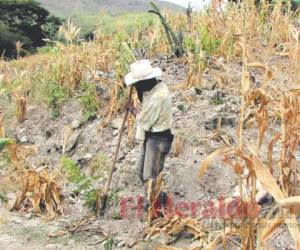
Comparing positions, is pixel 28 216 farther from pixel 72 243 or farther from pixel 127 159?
pixel 127 159

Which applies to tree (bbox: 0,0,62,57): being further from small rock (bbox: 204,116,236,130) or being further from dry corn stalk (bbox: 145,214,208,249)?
dry corn stalk (bbox: 145,214,208,249)

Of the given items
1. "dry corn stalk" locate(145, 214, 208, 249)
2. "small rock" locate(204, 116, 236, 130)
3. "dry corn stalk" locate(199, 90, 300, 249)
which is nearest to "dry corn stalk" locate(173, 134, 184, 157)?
"small rock" locate(204, 116, 236, 130)

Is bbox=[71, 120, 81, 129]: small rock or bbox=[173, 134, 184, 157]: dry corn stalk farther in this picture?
bbox=[71, 120, 81, 129]: small rock

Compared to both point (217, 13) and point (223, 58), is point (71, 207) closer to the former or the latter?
point (223, 58)

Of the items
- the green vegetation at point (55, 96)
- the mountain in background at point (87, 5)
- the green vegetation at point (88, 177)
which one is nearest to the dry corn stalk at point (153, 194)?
the green vegetation at point (88, 177)

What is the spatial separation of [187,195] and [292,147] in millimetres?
1672

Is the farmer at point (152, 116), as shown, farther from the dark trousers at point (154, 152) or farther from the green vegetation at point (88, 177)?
the green vegetation at point (88, 177)

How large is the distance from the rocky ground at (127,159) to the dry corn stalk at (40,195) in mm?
94

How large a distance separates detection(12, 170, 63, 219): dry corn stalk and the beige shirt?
1091 mm

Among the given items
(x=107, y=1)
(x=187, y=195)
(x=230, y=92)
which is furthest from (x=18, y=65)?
(x=107, y=1)

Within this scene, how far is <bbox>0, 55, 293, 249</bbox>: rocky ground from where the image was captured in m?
4.60

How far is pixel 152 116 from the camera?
14.9 feet

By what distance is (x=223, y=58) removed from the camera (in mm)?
6434

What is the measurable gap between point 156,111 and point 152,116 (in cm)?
5
